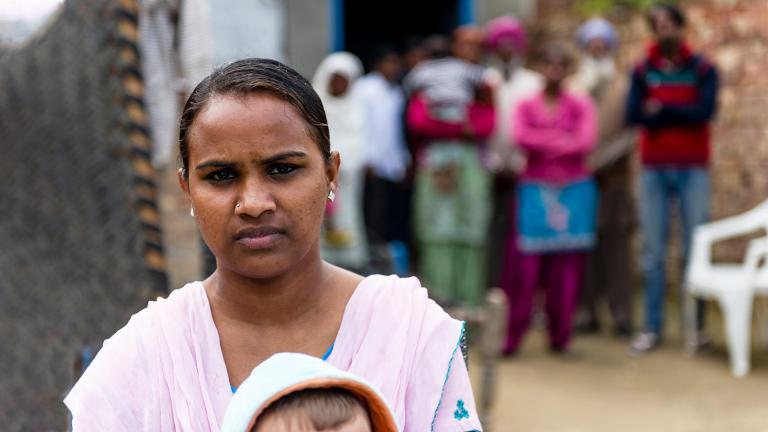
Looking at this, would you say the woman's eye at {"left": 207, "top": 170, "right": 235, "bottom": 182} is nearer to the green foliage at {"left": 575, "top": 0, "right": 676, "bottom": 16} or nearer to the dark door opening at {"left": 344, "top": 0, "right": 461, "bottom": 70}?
the green foliage at {"left": 575, "top": 0, "right": 676, "bottom": 16}

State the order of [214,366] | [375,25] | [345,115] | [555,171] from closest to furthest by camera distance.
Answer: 1. [214,366]
2. [555,171]
3. [345,115]
4. [375,25]

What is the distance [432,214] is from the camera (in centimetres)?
624

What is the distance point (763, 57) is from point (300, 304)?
237 inches

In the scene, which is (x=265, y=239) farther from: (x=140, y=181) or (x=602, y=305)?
(x=602, y=305)

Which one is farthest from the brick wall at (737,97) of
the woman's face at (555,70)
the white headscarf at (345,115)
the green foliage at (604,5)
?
the white headscarf at (345,115)

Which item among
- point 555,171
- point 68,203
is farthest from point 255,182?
point 555,171

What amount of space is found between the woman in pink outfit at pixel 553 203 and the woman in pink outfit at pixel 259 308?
159 inches

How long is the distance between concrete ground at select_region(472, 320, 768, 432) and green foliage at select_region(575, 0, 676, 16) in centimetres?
296

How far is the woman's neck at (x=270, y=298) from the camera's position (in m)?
1.67

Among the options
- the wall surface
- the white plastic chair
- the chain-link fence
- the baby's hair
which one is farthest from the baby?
the wall surface

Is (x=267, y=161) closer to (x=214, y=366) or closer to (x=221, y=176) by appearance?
(x=221, y=176)

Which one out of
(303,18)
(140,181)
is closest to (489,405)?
(140,181)

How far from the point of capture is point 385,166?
809 centimetres

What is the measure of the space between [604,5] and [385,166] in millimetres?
2368
